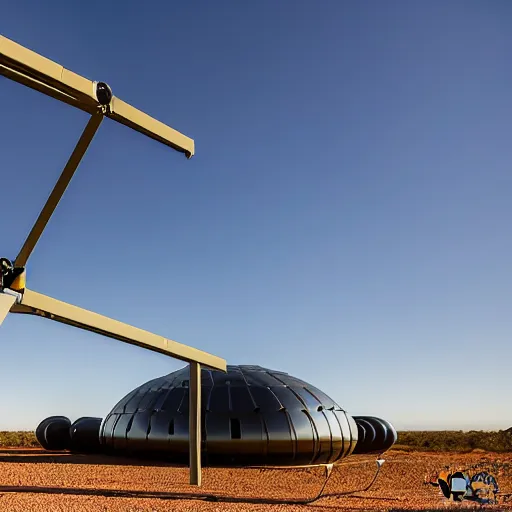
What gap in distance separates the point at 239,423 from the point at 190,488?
538 cm

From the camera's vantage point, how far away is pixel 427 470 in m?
22.8

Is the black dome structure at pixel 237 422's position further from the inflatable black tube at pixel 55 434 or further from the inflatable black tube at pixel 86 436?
the inflatable black tube at pixel 55 434

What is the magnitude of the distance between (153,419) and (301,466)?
6.11 m

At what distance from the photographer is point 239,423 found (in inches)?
824

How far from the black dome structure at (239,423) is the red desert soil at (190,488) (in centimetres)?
83

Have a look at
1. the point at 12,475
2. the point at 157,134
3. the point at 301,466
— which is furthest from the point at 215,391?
the point at 157,134

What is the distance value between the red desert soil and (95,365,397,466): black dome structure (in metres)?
0.83

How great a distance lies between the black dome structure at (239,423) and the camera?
68.1 feet

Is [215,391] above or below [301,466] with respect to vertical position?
above

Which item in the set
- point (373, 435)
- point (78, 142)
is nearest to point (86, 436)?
point (373, 435)

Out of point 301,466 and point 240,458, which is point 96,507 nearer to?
point 240,458

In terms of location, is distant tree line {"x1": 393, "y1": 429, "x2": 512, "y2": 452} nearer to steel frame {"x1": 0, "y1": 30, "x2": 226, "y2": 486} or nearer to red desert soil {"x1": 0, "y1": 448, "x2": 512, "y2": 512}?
red desert soil {"x1": 0, "y1": 448, "x2": 512, "y2": 512}

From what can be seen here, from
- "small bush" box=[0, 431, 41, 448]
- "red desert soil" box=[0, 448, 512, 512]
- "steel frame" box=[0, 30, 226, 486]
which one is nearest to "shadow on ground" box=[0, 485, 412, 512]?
"red desert soil" box=[0, 448, 512, 512]

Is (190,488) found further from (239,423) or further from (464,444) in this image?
(464,444)
